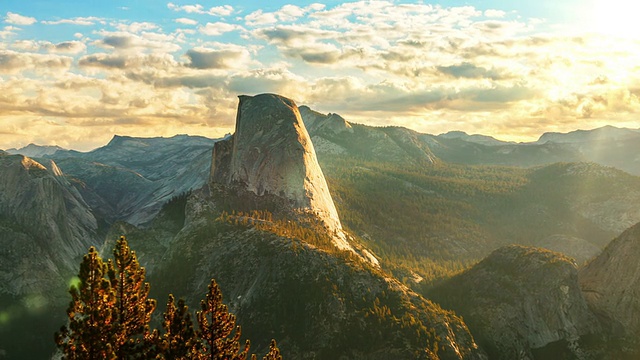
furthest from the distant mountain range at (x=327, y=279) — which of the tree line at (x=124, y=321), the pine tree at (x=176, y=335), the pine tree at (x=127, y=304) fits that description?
the pine tree at (x=127, y=304)

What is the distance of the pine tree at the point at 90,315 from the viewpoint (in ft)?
76.7

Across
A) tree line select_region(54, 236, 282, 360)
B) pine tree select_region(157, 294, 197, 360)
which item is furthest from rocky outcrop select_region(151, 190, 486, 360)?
pine tree select_region(157, 294, 197, 360)

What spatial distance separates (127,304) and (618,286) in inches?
4198

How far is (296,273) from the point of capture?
277 ft

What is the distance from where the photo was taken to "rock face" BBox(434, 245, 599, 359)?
91500 millimetres

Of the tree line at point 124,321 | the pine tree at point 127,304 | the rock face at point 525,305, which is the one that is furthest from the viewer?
the rock face at point 525,305

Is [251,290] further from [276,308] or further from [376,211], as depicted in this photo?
Answer: [376,211]

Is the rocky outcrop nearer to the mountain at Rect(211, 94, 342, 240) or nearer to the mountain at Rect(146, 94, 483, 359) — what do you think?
the mountain at Rect(146, 94, 483, 359)

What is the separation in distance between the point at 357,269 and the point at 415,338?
58.9 ft

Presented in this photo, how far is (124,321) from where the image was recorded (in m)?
25.8

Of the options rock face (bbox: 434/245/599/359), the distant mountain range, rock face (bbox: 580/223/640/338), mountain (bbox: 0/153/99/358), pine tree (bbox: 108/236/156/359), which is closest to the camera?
pine tree (bbox: 108/236/156/359)

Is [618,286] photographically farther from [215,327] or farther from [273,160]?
[215,327]

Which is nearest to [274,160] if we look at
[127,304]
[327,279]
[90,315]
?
Result: [327,279]

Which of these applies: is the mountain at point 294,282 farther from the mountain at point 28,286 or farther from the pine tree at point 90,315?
the mountain at point 28,286
